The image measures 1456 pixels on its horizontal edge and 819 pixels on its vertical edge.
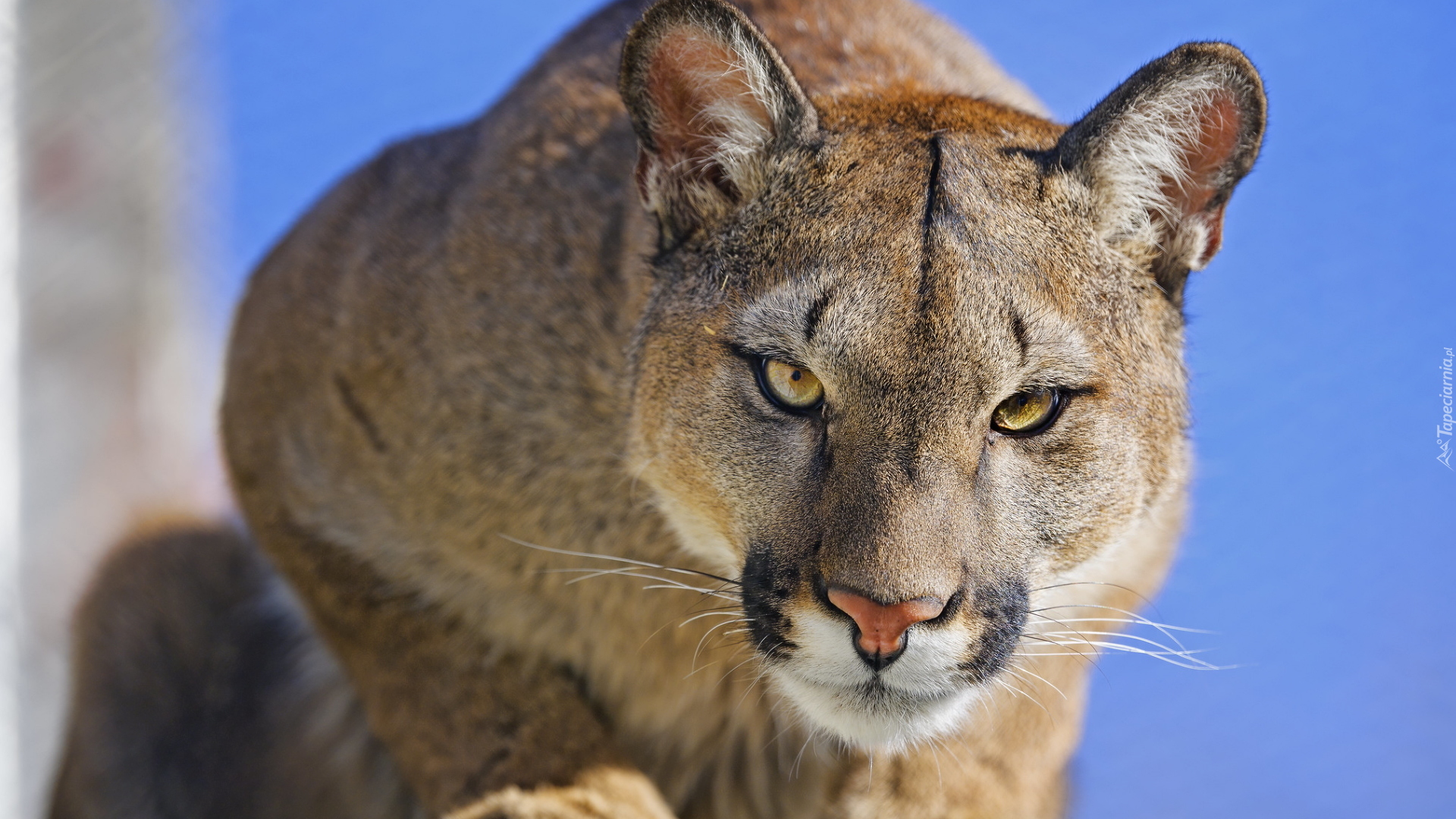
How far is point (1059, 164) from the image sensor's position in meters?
2.47

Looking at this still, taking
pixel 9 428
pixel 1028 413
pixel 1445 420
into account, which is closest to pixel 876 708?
pixel 1028 413

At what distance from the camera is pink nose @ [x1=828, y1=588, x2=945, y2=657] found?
207 cm

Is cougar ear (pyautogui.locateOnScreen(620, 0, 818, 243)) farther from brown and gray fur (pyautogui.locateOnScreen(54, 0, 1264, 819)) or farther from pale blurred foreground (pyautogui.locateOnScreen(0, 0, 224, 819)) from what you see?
pale blurred foreground (pyautogui.locateOnScreen(0, 0, 224, 819))

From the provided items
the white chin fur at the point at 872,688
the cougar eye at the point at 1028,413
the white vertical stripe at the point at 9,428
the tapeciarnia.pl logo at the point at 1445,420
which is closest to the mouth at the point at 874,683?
the white chin fur at the point at 872,688

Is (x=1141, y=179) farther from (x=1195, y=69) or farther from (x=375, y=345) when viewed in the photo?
(x=375, y=345)

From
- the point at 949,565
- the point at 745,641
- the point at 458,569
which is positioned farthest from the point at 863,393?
the point at 458,569

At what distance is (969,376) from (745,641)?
70 cm

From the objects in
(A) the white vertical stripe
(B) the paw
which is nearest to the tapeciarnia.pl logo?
(B) the paw

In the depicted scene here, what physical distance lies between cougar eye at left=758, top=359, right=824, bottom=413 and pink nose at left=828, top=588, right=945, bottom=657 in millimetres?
370

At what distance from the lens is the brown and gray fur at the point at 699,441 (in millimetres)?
2260

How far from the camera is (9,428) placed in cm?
431

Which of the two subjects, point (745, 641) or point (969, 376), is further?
point (745, 641)

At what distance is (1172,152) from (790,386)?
0.88 meters

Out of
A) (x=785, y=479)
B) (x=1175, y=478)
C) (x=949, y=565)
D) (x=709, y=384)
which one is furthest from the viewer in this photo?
(x=1175, y=478)
